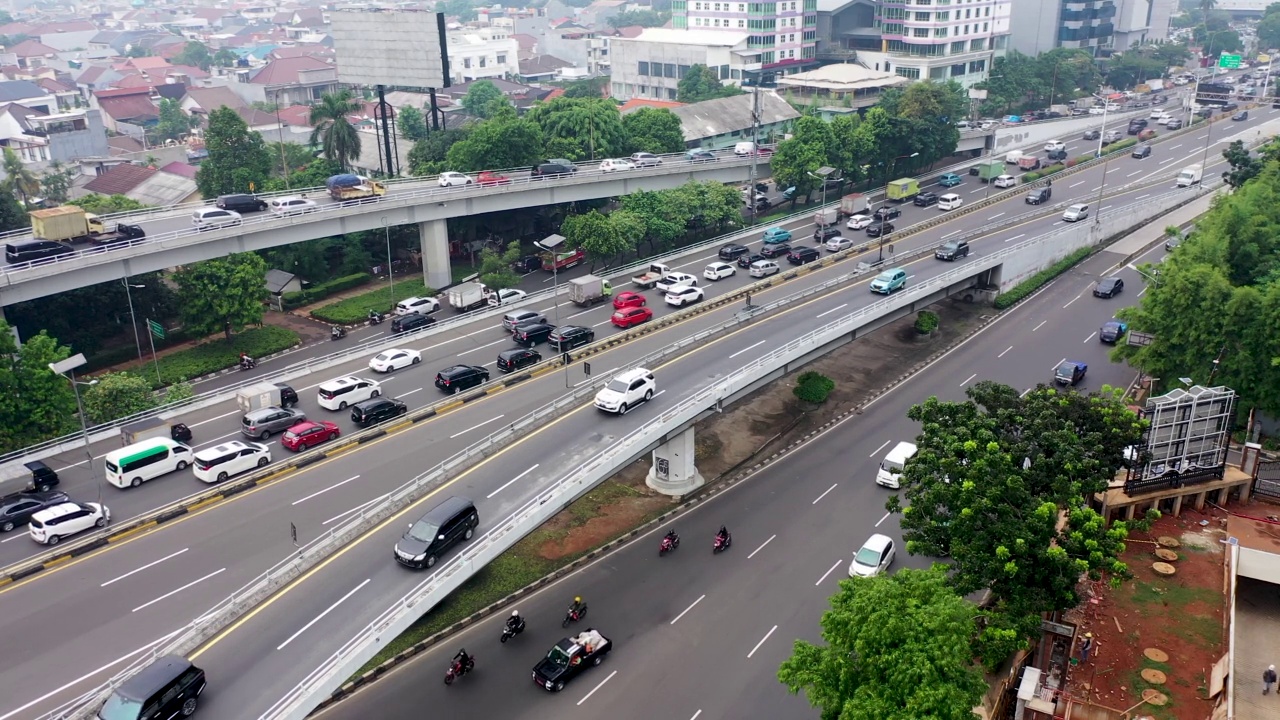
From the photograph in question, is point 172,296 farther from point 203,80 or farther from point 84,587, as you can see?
point 203,80

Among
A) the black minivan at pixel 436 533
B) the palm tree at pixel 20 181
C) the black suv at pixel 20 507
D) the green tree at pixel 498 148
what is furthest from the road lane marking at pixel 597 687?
the palm tree at pixel 20 181

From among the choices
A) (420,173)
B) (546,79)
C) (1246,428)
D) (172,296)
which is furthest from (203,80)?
(1246,428)

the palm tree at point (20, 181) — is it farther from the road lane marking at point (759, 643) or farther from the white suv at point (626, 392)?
the road lane marking at point (759, 643)

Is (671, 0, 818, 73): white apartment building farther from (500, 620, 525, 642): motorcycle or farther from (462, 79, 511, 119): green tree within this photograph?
(500, 620, 525, 642): motorcycle

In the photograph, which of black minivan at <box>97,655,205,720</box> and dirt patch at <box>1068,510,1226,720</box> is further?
dirt patch at <box>1068,510,1226,720</box>

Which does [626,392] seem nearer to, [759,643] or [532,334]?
[759,643]

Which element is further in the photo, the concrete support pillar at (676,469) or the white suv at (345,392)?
the concrete support pillar at (676,469)

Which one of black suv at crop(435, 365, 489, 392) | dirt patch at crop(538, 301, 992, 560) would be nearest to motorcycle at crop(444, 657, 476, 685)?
dirt patch at crop(538, 301, 992, 560)
